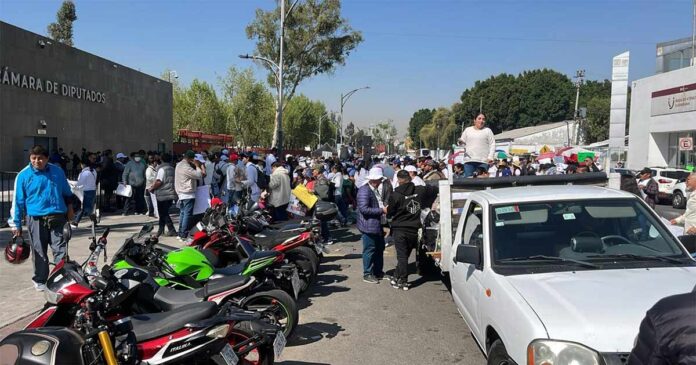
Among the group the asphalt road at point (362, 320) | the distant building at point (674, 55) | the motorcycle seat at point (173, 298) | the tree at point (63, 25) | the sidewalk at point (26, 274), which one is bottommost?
the asphalt road at point (362, 320)

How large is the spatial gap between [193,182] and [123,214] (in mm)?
4721

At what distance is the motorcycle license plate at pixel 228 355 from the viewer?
3489 mm

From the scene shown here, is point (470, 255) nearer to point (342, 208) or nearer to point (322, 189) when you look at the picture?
point (322, 189)

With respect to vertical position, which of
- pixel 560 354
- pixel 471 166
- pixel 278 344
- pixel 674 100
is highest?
pixel 674 100

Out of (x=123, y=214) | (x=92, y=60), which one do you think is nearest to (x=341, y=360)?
(x=123, y=214)

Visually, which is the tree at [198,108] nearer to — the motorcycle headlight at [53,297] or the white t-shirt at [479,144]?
the white t-shirt at [479,144]

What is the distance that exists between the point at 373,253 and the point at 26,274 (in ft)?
17.1

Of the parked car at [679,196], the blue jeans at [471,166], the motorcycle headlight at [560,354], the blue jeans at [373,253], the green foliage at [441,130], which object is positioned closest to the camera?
the motorcycle headlight at [560,354]

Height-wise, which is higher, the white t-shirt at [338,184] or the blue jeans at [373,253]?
the white t-shirt at [338,184]

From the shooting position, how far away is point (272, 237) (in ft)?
24.7

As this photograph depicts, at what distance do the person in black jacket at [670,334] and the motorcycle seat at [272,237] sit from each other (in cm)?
596

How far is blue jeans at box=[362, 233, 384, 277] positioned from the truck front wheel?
4158 millimetres

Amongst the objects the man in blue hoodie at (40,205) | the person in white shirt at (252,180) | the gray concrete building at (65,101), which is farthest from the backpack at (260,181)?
the gray concrete building at (65,101)

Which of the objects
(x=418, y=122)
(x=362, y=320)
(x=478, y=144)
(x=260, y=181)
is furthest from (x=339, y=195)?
(x=418, y=122)
